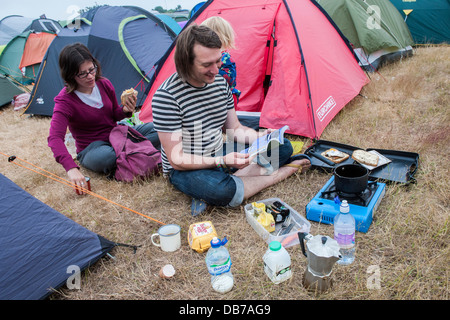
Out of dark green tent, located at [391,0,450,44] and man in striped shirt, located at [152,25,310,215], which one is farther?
dark green tent, located at [391,0,450,44]

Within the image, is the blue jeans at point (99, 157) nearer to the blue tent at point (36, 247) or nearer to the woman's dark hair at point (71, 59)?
the woman's dark hair at point (71, 59)

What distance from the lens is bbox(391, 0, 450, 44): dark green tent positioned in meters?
7.08

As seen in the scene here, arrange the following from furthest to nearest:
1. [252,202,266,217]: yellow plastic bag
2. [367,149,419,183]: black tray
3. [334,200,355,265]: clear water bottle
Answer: [367,149,419,183]: black tray < [252,202,266,217]: yellow plastic bag < [334,200,355,265]: clear water bottle

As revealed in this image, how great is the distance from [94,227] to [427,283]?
6.44ft

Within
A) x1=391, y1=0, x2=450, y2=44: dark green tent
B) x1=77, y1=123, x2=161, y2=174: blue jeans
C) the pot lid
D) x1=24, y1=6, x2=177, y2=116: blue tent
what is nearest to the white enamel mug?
the pot lid

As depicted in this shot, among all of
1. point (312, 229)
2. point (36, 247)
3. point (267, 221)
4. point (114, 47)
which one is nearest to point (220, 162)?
point (267, 221)

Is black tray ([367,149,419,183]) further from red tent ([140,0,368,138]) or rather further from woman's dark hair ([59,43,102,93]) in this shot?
woman's dark hair ([59,43,102,93])

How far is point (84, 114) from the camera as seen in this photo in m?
2.69

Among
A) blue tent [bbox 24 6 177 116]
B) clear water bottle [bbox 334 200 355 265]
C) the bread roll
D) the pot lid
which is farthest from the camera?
blue tent [bbox 24 6 177 116]

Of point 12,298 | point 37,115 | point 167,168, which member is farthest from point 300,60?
point 37,115

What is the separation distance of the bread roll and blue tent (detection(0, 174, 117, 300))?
6.21 ft

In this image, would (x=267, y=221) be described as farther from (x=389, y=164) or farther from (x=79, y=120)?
(x=79, y=120)
